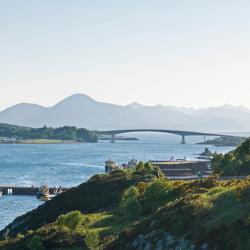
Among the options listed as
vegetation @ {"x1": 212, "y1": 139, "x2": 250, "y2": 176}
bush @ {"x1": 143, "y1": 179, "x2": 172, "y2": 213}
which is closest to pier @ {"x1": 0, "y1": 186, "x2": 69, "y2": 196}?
vegetation @ {"x1": 212, "y1": 139, "x2": 250, "y2": 176}

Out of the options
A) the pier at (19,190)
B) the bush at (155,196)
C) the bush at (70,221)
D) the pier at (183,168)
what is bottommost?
the pier at (19,190)

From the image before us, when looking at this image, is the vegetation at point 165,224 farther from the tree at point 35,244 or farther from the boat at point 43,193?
the boat at point 43,193

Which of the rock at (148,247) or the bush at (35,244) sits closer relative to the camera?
the rock at (148,247)

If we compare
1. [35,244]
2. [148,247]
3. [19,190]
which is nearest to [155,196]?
[35,244]

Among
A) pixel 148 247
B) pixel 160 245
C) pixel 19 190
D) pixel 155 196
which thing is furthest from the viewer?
pixel 19 190

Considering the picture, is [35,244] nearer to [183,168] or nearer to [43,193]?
[43,193]

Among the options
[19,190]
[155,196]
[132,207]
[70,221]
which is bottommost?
[19,190]

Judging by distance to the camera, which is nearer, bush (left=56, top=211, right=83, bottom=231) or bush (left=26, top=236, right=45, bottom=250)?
bush (left=26, top=236, right=45, bottom=250)

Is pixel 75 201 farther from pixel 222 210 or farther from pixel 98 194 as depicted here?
pixel 222 210

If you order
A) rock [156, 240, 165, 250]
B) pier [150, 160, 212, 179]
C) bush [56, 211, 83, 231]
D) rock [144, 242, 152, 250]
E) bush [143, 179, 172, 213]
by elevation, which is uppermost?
bush [143, 179, 172, 213]

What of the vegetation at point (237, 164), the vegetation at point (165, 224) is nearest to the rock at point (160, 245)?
the vegetation at point (165, 224)

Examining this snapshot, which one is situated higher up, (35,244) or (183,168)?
(35,244)

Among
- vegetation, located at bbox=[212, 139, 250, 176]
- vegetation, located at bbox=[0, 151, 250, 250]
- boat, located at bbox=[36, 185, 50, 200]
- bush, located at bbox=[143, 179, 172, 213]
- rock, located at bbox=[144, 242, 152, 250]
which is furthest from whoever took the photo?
boat, located at bbox=[36, 185, 50, 200]

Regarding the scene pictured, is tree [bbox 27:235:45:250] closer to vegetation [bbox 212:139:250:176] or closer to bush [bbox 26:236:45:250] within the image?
bush [bbox 26:236:45:250]
